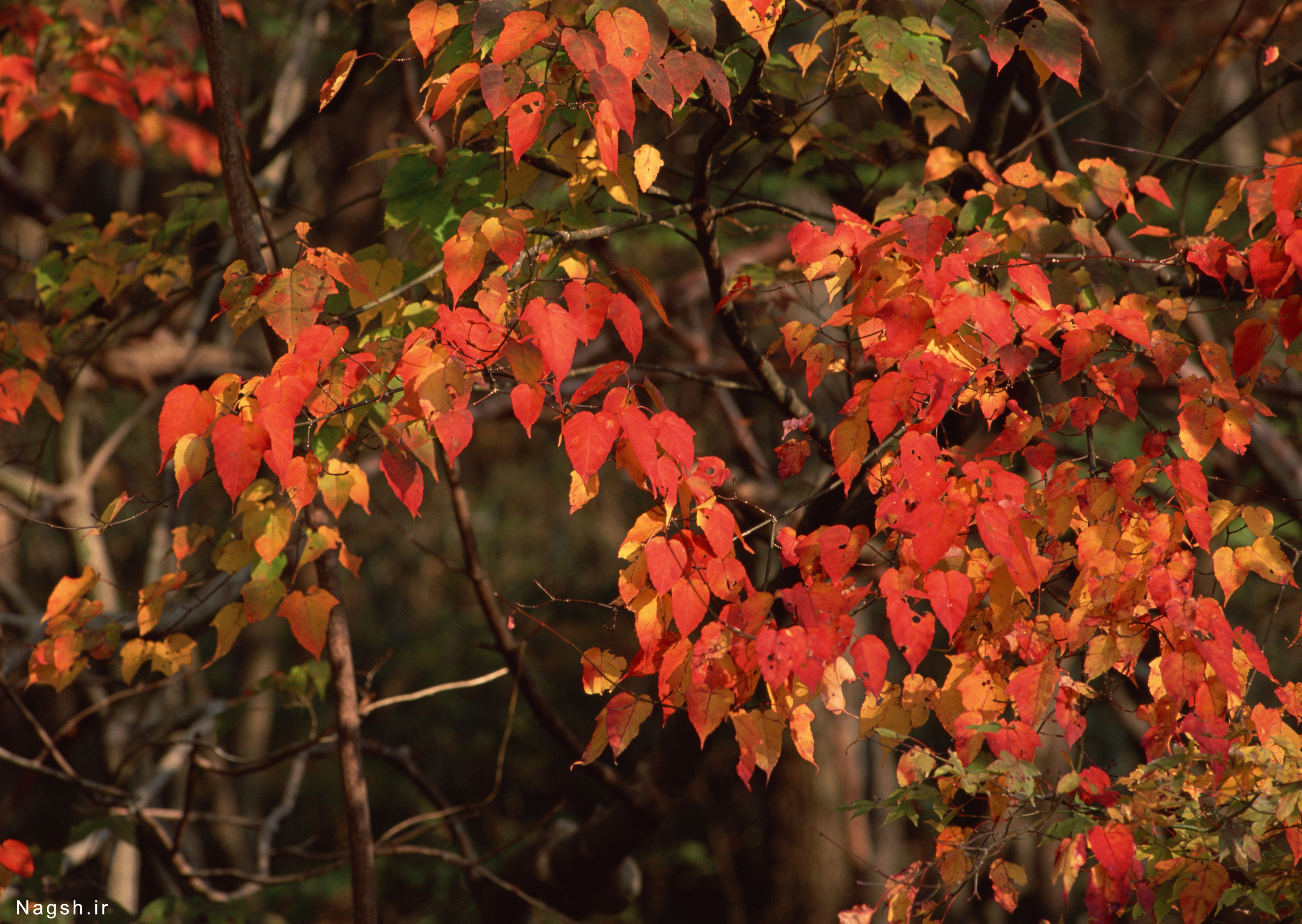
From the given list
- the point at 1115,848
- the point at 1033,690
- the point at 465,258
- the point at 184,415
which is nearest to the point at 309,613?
the point at 184,415

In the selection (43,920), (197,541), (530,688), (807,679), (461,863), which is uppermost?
(807,679)

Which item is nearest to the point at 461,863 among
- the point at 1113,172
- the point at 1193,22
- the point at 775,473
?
the point at 775,473

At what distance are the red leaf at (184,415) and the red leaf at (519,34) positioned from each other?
0.64 metres

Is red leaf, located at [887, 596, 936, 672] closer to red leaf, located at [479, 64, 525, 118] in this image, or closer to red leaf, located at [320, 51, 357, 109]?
red leaf, located at [479, 64, 525, 118]

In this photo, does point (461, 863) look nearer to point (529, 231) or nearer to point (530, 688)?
point (530, 688)

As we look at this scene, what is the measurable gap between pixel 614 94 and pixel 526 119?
0.15 meters

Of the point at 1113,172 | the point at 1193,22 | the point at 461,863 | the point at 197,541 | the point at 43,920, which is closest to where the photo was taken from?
the point at 1113,172

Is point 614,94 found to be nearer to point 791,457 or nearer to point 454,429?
point 454,429

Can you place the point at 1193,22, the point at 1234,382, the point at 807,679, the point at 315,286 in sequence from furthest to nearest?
1. the point at 1193,22
2. the point at 1234,382
3. the point at 315,286
4. the point at 807,679

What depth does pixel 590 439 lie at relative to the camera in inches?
52.6

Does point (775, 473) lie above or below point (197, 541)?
below

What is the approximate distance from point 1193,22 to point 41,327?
10470 mm

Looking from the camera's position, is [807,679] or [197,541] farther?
[197,541]

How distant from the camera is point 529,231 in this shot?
170 cm
